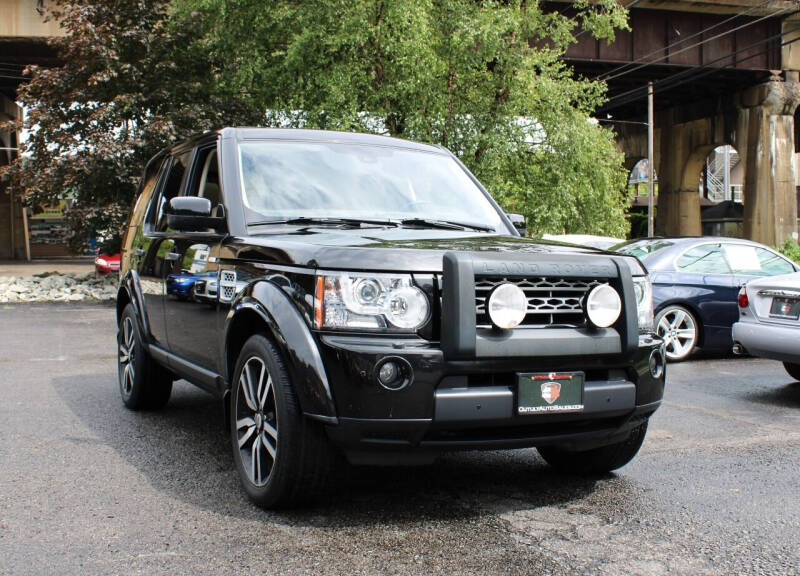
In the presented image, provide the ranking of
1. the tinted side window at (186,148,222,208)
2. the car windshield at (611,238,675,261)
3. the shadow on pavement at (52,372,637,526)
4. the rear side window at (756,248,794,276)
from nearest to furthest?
1. the shadow on pavement at (52,372,637,526)
2. the tinted side window at (186,148,222,208)
3. the car windshield at (611,238,675,261)
4. the rear side window at (756,248,794,276)

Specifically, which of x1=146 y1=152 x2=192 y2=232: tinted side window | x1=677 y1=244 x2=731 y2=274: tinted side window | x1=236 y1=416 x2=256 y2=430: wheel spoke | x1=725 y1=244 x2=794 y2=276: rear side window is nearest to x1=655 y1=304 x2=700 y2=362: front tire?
x1=677 y1=244 x2=731 y2=274: tinted side window

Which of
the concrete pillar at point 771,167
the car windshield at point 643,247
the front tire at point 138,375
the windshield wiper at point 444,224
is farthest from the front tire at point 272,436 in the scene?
the concrete pillar at point 771,167

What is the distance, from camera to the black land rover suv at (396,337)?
3.41 m

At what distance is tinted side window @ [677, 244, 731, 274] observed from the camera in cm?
969

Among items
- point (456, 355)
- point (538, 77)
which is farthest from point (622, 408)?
point (538, 77)

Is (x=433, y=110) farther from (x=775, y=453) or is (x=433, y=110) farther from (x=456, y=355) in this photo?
(x=456, y=355)

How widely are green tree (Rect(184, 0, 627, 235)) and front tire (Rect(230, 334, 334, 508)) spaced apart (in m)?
12.5

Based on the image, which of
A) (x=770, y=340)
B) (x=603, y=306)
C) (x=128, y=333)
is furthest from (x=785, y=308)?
(x=128, y=333)

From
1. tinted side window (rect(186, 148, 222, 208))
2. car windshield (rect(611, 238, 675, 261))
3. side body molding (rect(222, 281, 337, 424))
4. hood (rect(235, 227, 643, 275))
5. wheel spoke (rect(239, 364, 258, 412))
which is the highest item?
tinted side window (rect(186, 148, 222, 208))

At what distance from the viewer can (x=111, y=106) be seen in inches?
704

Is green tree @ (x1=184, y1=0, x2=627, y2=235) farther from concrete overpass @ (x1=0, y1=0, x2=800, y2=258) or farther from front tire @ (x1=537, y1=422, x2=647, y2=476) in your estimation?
front tire @ (x1=537, y1=422, x2=647, y2=476)

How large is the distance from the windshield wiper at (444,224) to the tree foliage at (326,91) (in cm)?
1161

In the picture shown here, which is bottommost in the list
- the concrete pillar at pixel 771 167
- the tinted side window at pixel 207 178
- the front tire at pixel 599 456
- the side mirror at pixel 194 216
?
the front tire at pixel 599 456

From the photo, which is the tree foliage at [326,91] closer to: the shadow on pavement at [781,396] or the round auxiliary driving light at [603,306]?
the shadow on pavement at [781,396]
